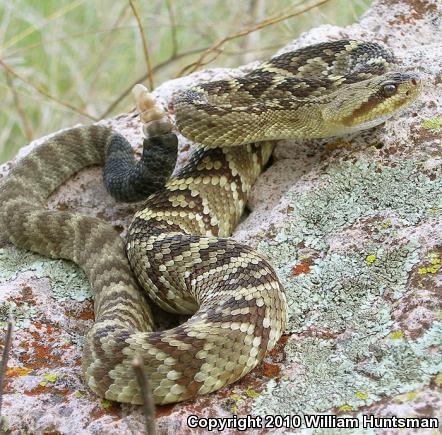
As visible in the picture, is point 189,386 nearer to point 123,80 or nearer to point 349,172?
point 349,172

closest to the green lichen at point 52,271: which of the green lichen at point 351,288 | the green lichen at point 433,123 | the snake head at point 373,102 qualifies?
the green lichen at point 351,288

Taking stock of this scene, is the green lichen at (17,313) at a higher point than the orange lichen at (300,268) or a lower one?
higher

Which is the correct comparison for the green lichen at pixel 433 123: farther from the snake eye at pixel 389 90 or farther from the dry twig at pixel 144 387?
the dry twig at pixel 144 387

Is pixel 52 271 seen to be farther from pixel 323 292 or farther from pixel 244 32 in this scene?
pixel 244 32

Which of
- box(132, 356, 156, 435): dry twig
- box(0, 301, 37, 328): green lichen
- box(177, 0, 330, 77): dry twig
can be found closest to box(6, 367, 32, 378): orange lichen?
box(0, 301, 37, 328): green lichen

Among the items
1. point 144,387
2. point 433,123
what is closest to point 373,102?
point 433,123

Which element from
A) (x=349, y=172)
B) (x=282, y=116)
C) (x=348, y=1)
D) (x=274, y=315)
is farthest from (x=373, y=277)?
(x=348, y=1)

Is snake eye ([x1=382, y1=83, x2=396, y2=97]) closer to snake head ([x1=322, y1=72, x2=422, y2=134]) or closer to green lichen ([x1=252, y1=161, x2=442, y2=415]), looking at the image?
snake head ([x1=322, y1=72, x2=422, y2=134])
